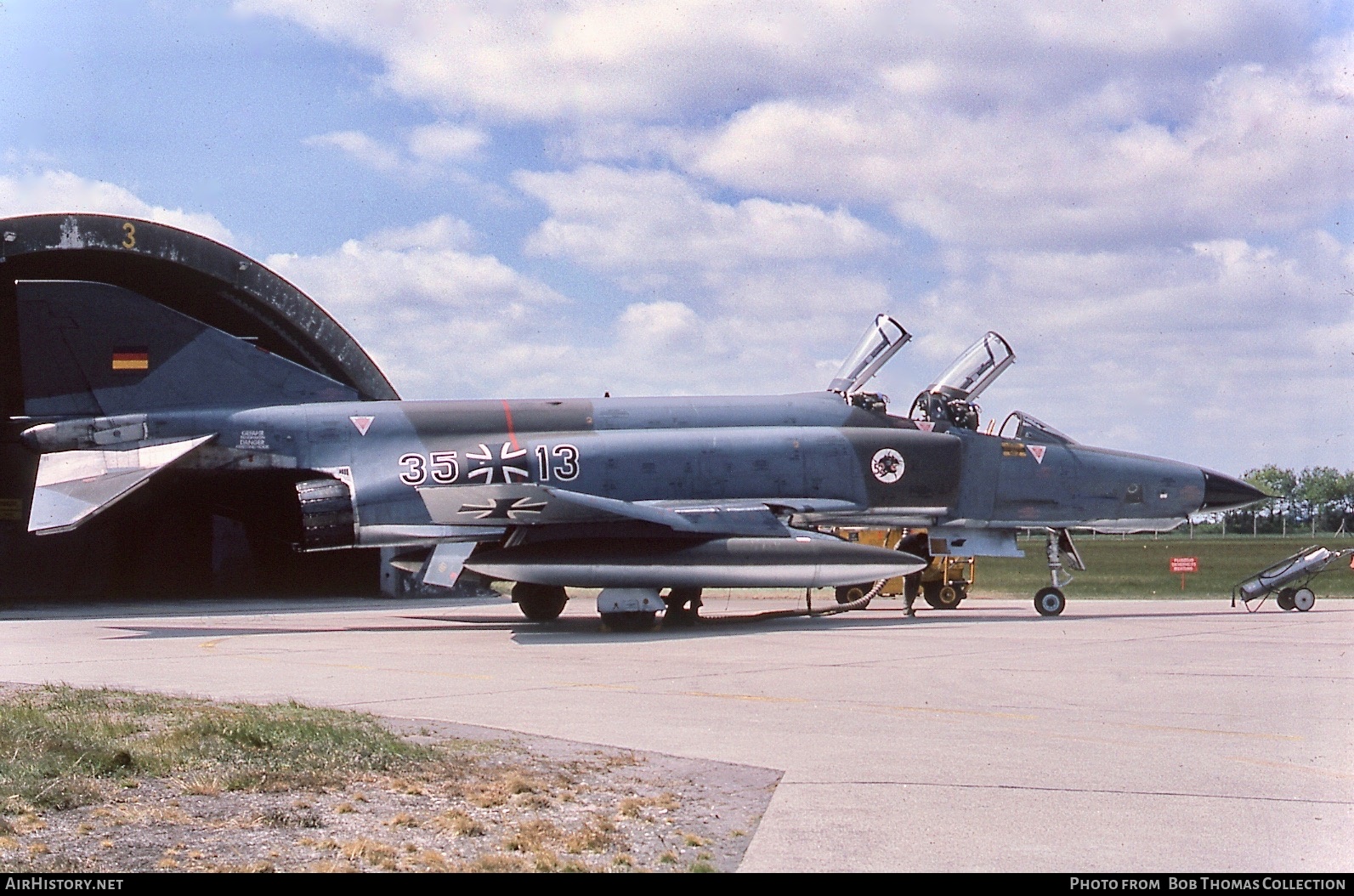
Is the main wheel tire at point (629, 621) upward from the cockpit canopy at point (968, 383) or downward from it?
downward

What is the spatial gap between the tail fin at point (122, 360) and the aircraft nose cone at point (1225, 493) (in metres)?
15.0

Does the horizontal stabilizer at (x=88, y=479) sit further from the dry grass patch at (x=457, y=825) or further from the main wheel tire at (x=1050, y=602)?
the dry grass patch at (x=457, y=825)

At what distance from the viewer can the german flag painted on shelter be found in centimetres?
2069

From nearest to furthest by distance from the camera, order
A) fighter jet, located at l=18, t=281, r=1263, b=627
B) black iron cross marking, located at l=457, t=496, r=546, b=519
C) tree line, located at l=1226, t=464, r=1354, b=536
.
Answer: black iron cross marking, located at l=457, t=496, r=546, b=519 → fighter jet, located at l=18, t=281, r=1263, b=627 → tree line, located at l=1226, t=464, r=1354, b=536

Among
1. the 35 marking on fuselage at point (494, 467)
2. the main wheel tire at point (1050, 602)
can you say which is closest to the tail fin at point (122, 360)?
the 35 marking on fuselage at point (494, 467)

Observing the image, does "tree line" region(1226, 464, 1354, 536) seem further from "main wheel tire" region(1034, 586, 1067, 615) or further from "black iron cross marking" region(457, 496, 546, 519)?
"black iron cross marking" region(457, 496, 546, 519)

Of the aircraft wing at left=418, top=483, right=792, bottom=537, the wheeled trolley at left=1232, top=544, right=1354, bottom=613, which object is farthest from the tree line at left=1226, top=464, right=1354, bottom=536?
the aircraft wing at left=418, top=483, right=792, bottom=537

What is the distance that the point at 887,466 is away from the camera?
20.0m

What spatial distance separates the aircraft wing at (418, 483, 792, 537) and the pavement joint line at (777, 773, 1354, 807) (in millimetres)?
10952

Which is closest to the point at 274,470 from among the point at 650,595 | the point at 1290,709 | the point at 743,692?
the point at 650,595

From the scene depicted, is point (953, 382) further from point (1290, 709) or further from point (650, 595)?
point (1290, 709)

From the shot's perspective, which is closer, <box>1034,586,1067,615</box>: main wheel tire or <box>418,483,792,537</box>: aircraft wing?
<box>418,483,792,537</box>: aircraft wing

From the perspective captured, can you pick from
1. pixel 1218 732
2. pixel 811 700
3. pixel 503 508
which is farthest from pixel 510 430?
pixel 1218 732

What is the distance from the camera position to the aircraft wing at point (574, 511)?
17422 mm
